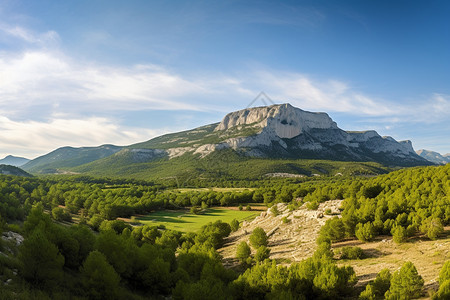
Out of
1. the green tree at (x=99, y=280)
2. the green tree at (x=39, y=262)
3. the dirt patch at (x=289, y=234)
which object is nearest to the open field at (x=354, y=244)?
the dirt patch at (x=289, y=234)

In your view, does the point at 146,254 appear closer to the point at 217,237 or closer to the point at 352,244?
the point at 217,237

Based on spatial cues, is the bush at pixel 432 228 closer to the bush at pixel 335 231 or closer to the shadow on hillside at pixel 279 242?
the bush at pixel 335 231

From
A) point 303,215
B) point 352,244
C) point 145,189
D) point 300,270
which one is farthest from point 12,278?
point 145,189

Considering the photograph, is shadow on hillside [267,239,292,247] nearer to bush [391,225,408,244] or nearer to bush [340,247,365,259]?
bush [340,247,365,259]

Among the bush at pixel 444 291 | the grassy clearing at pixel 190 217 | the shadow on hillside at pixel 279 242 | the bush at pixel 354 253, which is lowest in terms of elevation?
the grassy clearing at pixel 190 217

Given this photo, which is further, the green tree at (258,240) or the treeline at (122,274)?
the green tree at (258,240)

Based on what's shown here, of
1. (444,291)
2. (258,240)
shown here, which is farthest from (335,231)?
(444,291)

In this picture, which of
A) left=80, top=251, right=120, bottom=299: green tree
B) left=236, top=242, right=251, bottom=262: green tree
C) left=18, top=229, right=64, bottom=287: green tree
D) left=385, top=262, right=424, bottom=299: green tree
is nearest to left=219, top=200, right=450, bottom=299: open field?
left=236, top=242, right=251, bottom=262: green tree
